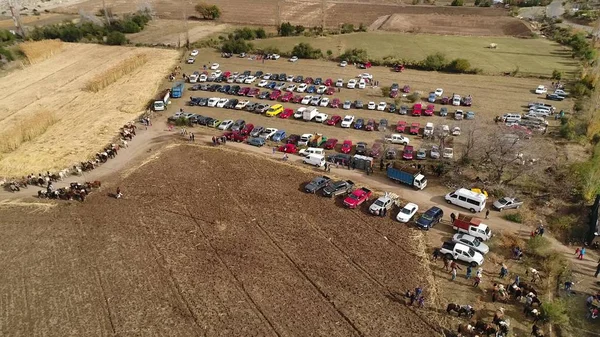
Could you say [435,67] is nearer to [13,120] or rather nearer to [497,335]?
[497,335]

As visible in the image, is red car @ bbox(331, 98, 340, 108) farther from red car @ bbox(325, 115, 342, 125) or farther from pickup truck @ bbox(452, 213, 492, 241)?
pickup truck @ bbox(452, 213, 492, 241)

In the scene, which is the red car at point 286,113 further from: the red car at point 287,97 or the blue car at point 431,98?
the blue car at point 431,98

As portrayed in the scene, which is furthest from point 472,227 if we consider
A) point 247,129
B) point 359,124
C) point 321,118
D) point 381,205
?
point 247,129

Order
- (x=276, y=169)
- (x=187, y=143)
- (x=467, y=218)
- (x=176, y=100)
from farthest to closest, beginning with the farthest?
(x=176, y=100) → (x=187, y=143) → (x=276, y=169) → (x=467, y=218)

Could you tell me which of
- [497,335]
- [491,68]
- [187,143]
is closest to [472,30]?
[491,68]

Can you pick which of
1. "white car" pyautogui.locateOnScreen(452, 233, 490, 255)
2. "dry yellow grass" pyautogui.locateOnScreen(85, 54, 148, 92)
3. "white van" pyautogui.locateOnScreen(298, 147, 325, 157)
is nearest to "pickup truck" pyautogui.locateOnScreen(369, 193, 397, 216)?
"white car" pyautogui.locateOnScreen(452, 233, 490, 255)
